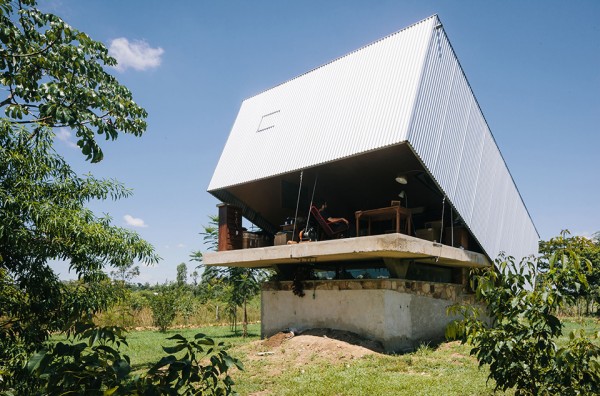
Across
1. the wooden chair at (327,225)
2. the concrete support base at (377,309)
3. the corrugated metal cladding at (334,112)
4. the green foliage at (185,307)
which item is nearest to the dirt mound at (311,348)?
the concrete support base at (377,309)

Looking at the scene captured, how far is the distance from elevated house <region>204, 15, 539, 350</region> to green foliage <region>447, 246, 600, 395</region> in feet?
17.6

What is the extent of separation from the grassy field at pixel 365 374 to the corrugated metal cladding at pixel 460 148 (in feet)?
11.9

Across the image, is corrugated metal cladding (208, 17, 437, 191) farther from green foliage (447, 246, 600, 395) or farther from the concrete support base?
green foliage (447, 246, 600, 395)

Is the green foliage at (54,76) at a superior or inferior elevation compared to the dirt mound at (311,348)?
superior

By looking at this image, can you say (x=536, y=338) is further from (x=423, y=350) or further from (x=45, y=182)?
(x=423, y=350)

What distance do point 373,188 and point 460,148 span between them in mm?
2998

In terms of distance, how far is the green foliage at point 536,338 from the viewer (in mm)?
3217

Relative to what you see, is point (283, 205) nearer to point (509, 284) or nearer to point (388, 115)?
point (388, 115)

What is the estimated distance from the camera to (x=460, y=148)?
449 inches

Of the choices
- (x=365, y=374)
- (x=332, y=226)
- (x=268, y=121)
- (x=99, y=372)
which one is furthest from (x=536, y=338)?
(x=268, y=121)

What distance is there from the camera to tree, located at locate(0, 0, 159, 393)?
4.25 metres

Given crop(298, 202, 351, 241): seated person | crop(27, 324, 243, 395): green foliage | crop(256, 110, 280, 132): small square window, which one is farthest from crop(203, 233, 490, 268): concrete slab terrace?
crop(27, 324, 243, 395): green foliage

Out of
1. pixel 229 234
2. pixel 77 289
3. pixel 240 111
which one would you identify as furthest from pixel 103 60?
pixel 240 111

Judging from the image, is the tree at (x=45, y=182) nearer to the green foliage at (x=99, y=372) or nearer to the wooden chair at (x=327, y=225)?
the green foliage at (x=99, y=372)
